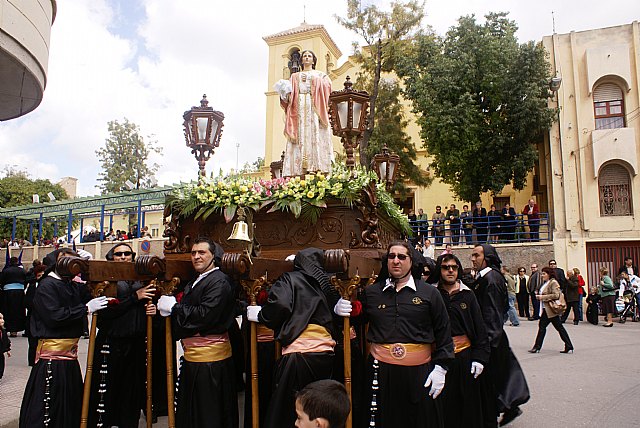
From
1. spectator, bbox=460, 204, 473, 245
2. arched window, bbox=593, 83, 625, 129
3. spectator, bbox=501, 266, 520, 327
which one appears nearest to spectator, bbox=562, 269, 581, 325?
spectator, bbox=501, 266, 520, 327

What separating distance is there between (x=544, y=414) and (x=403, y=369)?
314 cm

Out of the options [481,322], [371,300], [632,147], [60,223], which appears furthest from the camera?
[60,223]

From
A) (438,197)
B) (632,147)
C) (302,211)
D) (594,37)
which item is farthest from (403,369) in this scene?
(438,197)

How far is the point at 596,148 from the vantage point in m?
20.7

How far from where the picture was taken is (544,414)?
6367mm

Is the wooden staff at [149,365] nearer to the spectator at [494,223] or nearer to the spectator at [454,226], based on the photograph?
the spectator at [454,226]

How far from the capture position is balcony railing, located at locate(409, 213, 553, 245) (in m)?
20.4

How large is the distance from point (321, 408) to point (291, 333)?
4.13ft

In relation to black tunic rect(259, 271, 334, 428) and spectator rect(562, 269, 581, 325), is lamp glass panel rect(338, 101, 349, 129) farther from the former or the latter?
spectator rect(562, 269, 581, 325)

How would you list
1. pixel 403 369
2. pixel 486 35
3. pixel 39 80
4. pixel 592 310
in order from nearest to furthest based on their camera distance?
1. pixel 403 369
2. pixel 39 80
3. pixel 592 310
4. pixel 486 35

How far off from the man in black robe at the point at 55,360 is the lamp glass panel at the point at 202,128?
3202 mm

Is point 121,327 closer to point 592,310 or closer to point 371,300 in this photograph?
point 371,300

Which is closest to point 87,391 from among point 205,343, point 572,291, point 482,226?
point 205,343

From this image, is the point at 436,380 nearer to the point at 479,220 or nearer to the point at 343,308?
the point at 343,308
